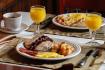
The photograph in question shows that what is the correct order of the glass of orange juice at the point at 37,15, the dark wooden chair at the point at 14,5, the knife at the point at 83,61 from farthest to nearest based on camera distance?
the dark wooden chair at the point at 14,5 → the glass of orange juice at the point at 37,15 → the knife at the point at 83,61

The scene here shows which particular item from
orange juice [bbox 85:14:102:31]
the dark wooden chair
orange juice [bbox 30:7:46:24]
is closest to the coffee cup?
orange juice [bbox 30:7:46:24]

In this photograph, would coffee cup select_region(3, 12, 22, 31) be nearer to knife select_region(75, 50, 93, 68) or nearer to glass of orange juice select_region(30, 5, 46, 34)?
glass of orange juice select_region(30, 5, 46, 34)

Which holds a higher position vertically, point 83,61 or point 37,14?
point 37,14

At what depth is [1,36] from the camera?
1.53 meters

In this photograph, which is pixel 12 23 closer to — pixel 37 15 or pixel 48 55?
pixel 37 15

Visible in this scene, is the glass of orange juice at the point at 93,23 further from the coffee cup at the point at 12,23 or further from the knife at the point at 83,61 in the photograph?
the coffee cup at the point at 12,23

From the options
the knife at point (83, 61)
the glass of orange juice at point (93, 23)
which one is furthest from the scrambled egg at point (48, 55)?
the glass of orange juice at point (93, 23)

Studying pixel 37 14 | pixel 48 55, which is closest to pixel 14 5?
pixel 37 14

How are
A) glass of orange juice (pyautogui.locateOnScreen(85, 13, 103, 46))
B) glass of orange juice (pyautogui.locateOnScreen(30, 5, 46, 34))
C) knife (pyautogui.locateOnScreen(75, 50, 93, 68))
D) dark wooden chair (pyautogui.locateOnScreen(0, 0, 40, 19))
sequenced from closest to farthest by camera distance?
knife (pyautogui.locateOnScreen(75, 50, 93, 68)) → glass of orange juice (pyautogui.locateOnScreen(85, 13, 103, 46)) → glass of orange juice (pyautogui.locateOnScreen(30, 5, 46, 34)) → dark wooden chair (pyautogui.locateOnScreen(0, 0, 40, 19))

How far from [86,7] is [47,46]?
1303 mm

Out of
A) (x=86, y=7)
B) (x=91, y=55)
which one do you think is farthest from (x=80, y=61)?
(x=86, y=7)

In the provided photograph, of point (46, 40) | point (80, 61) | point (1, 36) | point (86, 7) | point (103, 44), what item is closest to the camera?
point (80, 61)

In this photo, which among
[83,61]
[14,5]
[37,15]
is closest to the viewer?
[83,61]

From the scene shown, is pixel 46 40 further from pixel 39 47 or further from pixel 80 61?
pixel 80 61
